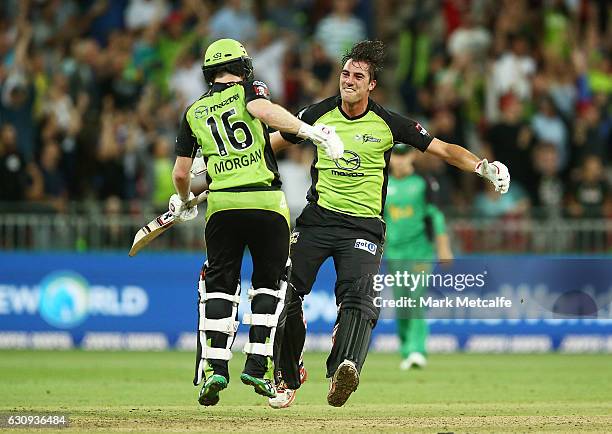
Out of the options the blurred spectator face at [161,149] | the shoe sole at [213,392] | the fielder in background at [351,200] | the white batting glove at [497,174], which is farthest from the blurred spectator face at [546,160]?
the shoe sole at [213,392]

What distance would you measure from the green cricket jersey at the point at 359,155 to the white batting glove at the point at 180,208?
105 centimetres

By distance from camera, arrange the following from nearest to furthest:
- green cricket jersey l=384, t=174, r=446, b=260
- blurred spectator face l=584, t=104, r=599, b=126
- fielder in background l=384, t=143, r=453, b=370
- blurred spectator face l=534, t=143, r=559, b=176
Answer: fielder in background l=384, t=143, r=453, b=370
green cricket jersey l=384, t=174, r=446, b=260
blurred spectator face l=534, t=143, r=559, b=176
blurred spectator face l=584, t=104, r=599, b=126

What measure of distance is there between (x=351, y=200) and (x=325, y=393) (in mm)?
3078

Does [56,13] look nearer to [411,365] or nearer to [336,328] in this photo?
[411,365]

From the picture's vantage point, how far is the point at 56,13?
2330 cm

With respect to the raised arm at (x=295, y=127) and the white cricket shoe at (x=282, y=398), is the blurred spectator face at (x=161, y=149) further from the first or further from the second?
the raised arm at (x=295, y=127)

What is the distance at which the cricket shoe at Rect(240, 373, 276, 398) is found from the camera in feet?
35.1

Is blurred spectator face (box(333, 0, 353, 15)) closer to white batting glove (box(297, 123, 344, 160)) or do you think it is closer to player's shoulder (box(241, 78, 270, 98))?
player's shoulder (box(241, 78, 270, 98))

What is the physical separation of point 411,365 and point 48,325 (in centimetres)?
564

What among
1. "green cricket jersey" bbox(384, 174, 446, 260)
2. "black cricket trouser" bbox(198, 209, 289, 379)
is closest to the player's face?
"black cricket trouser" bbox(198, 209, 289, 379)

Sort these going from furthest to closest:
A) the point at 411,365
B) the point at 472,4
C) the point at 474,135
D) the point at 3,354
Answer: the point at 472,4
the point at 474,135
the point at 3,354
the point at 411,365

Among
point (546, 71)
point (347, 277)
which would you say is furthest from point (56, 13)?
point (347, 277)

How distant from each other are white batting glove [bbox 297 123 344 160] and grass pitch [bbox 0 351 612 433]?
200 centimetres

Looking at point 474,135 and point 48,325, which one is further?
point 474,135
